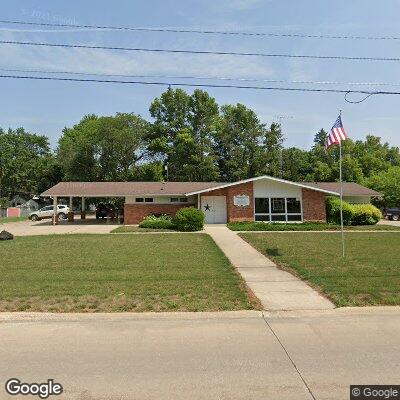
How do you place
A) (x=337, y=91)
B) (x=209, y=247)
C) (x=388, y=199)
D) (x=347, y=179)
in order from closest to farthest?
(x=337, y=91) → (x=209, y=247) → (x=388, y=199) → (x=347, y=179)

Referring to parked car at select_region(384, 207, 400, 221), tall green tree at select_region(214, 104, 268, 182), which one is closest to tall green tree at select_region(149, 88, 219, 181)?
tall green tree at select_region(214, 104, 268, 182)

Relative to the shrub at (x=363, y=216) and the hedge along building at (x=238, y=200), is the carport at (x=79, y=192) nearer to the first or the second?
the hedge along building at (x=238, y=200)

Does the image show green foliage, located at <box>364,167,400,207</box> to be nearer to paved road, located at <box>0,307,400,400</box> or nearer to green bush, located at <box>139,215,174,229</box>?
green bush, located at <box>139,215,174,229</box>

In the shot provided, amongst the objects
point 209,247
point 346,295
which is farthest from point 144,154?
point 346,295

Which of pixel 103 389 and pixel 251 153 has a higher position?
pixel 251 153

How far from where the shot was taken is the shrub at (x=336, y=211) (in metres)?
28.7

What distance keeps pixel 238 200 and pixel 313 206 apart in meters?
5.81

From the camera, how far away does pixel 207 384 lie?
170 inches

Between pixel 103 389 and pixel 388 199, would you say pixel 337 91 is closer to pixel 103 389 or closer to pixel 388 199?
pixel 103 389

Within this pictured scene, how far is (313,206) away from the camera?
3006 cm

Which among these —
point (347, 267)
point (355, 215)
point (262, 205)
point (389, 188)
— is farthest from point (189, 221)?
point (389, 188)

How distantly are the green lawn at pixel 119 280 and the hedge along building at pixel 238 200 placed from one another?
14828 mm

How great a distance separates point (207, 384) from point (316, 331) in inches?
99.0

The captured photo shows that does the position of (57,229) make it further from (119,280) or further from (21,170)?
(21,170)
